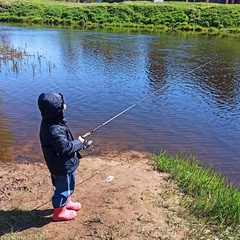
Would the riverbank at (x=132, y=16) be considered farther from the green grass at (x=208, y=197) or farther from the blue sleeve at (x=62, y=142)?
the blue sleeve at (x=62, y=142)

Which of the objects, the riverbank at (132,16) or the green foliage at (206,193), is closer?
the green foliage at (206,193)

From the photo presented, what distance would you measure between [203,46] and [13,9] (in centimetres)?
2942

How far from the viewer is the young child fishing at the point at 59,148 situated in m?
3.42

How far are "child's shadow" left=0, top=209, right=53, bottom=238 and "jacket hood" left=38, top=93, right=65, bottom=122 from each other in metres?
1.31

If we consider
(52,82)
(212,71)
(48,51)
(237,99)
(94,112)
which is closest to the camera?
(94,112)

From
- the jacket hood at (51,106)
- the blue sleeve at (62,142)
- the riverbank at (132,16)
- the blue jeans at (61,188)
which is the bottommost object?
the blue jeans at (61,188)

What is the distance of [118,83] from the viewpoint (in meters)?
12.1

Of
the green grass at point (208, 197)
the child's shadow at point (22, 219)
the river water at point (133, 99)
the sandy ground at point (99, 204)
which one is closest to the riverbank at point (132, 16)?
the river water at point (133, 99)

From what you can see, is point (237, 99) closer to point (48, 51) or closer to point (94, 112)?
point (94, 112)

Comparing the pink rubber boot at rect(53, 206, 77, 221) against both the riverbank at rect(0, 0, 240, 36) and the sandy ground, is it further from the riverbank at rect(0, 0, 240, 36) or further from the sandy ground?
the riverbank at rect(0, 0, 240, 36)

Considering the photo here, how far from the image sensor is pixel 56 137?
3.45m

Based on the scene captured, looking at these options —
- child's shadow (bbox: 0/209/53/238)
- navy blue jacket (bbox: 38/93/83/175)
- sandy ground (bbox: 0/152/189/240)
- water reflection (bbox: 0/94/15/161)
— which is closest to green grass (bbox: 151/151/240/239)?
sandy ground (bbox: 0/152/189/240)

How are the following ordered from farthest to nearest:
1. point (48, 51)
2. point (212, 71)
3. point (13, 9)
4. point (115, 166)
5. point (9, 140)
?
point (13, 9)
point (48, 51)
point (212, 71)
point (9, 140)
point (115, 166)

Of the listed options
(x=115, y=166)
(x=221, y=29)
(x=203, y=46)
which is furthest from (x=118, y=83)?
(x=221, y=29)
